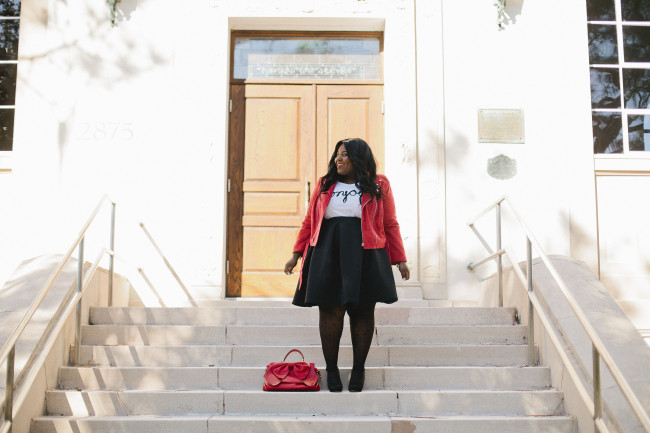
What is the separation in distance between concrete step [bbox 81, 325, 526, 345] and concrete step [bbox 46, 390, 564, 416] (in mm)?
788

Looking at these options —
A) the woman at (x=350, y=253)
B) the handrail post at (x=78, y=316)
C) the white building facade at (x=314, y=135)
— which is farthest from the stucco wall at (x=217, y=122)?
the woman at (x=350, y=253)

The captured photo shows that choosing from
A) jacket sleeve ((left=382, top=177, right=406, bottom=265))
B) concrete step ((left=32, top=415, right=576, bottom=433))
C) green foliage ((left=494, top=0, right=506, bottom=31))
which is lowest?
concrete step ((left=32, top=415, right=576, bottom=433))

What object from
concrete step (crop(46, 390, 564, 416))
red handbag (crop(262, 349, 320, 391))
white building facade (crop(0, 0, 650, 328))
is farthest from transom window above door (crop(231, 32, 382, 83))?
concrete step (crop(46, 390, 564, 416))

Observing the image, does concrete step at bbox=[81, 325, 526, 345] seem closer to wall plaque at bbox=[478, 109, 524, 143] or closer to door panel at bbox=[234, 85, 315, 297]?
door panel at bbox=[234, 85, 315, 297]

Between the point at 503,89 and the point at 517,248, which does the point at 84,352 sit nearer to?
the point at 517,248

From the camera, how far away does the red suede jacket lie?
4168mm

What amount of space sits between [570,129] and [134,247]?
4.18m

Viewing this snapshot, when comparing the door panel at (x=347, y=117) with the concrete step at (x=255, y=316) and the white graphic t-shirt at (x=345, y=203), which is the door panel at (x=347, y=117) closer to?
the concrete step at (x=255, y=316)

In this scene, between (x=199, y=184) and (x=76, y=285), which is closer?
(x=76, y=285)

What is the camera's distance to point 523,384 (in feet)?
14.5

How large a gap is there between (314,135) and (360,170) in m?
2.52

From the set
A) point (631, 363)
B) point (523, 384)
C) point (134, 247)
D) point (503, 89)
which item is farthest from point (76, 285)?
point (503, 89)

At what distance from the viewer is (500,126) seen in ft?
21.4

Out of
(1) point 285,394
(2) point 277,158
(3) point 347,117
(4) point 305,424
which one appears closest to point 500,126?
(3) point 347,117
